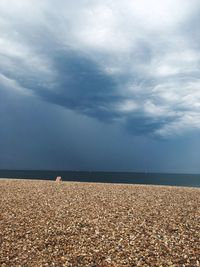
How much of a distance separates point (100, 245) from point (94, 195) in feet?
47.1

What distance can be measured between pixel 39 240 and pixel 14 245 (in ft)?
3.74

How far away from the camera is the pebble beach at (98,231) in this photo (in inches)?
543

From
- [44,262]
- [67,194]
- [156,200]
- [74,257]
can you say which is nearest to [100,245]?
[74,257]

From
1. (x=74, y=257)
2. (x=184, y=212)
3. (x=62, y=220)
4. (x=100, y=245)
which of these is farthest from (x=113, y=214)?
(x=74, y=257)

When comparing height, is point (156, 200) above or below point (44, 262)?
above

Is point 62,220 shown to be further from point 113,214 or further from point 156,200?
→ point 156,200

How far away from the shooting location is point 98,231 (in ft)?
57.3

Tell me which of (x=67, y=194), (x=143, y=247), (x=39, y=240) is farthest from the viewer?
(x=67, y=194)

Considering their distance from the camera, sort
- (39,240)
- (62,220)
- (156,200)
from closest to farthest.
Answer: (39,240) < (62,220) < (156,200)

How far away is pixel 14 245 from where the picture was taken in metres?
15.4

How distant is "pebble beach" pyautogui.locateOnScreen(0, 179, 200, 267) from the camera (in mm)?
13797

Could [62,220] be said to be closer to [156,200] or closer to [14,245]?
[14,245]

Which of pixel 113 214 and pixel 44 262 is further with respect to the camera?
pixel 113 214

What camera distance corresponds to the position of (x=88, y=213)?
71.3 ft
